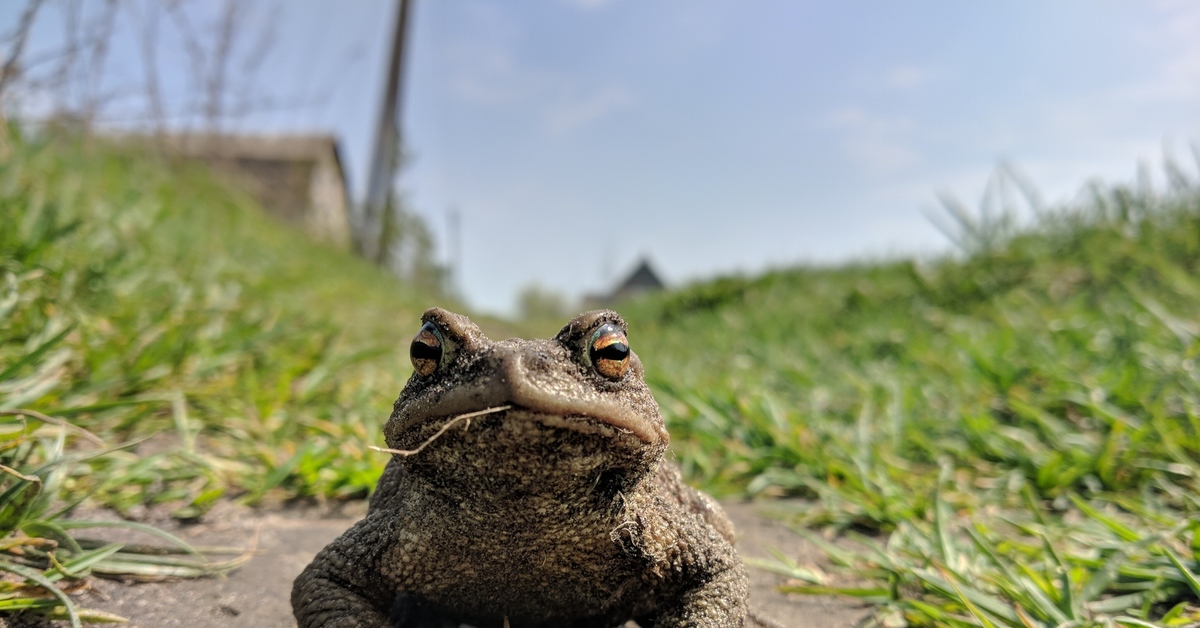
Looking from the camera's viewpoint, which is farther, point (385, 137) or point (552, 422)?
point (385, 137)

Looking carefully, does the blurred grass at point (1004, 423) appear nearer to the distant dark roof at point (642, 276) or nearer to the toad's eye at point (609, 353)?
the toad's eye at point (609, 353)

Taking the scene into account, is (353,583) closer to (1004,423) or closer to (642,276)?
(1004,423)

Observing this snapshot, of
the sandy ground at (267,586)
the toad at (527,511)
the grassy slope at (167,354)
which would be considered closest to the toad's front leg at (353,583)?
the toad at (527,511)

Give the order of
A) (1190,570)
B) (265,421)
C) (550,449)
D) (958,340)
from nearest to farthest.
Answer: (550,449), (1190,570), (265,421), (958,340)

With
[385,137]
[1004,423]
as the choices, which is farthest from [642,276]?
[1004,423]

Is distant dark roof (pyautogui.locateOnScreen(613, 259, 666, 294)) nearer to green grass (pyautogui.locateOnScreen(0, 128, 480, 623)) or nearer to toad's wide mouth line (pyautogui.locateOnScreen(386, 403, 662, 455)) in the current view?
green grass (pyautogui.locateOnScreen(0, 128, 480, 623))

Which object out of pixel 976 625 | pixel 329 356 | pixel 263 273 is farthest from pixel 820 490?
pixel 263 273

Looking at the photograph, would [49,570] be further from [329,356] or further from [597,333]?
[329,356]
